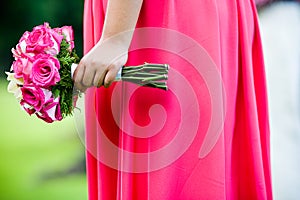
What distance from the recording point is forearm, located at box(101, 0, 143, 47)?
65 centimetres

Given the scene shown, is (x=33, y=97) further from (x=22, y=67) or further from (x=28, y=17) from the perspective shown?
(x=28, y=17)

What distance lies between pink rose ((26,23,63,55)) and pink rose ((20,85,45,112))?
6 cm

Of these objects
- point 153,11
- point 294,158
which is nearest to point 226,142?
point 153,11

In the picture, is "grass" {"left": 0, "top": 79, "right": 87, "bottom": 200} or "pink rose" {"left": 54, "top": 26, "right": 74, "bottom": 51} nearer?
"pink rose" {"left": 54, "top": 26, "right": 74, "bottom": 51}

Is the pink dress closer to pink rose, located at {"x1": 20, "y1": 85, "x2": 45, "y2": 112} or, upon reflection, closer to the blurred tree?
pink rose, located at {"x1": 20, "y1": 85, "x2": 45, "y2": 112}

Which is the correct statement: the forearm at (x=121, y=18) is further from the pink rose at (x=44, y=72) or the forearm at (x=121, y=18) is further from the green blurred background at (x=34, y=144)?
the green blurred background at (x=34, y=144)

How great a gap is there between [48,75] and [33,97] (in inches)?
1.5

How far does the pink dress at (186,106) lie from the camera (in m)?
0.71

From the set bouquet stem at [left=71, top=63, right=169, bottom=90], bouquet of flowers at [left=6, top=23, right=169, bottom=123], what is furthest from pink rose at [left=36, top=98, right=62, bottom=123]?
bouquet stem at [left=71, top=63, right=169, bottom=90]

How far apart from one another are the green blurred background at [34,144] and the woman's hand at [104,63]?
0.69 metres

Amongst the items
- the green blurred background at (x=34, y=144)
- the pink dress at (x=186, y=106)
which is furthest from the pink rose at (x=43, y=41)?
the green blurred background at (x=34, y=144)

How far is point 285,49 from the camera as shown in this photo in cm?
127

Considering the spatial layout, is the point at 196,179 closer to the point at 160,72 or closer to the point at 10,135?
the point at 160,72

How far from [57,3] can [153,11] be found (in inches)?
31.9
